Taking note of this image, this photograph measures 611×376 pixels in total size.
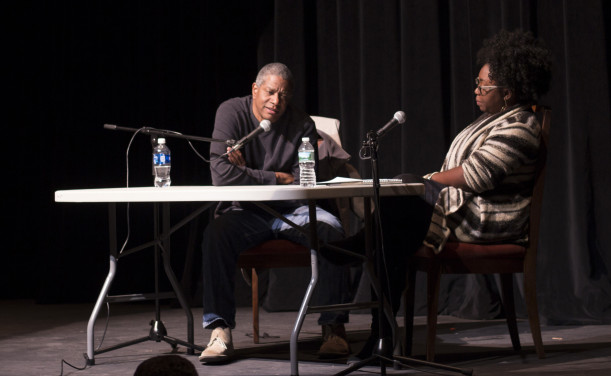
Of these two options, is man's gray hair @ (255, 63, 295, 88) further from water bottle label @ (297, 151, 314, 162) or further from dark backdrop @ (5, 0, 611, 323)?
dark backdrop @ (5, 0, 611, 323)

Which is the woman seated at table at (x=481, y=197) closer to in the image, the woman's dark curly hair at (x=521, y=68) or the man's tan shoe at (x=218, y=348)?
the woman's dark curly hair at (x=521, y=68)

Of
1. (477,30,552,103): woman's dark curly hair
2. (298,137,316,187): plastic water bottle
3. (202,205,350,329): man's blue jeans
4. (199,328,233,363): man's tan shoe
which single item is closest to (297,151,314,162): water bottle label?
(298,137,316,187): plastic water bottle

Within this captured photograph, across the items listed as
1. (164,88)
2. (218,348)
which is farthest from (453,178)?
(164,88)

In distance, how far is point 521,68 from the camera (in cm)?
312

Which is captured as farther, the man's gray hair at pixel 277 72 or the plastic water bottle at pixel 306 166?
the man's gray hair at pixel 277 72

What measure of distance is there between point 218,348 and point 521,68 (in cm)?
155

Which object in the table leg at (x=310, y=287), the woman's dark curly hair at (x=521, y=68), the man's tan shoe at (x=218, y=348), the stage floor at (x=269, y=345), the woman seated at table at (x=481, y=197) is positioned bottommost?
the stage floor at (x=269, y=345)

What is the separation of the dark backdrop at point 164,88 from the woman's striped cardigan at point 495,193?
128cm

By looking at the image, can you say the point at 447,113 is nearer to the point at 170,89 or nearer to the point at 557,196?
the point at 557,196

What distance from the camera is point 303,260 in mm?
3230

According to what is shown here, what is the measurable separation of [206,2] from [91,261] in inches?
67.0

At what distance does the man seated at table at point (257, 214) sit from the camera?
2.99 metres

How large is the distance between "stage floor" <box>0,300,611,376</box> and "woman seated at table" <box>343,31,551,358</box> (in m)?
0.44

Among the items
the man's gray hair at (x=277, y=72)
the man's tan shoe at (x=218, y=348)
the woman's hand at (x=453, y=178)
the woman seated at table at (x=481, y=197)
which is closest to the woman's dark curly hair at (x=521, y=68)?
the woman seated at table at (x=481, y=197)
